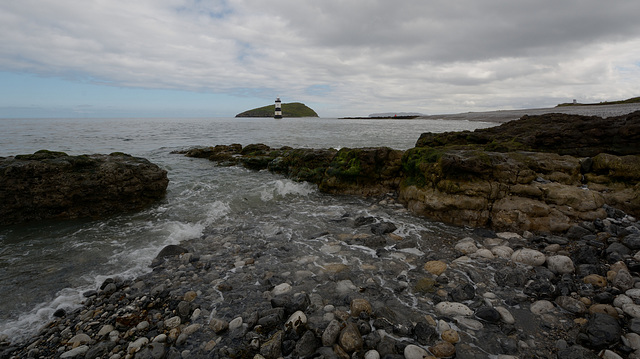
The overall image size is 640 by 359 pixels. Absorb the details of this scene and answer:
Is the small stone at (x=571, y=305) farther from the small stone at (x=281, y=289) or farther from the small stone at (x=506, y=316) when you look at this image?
the small stone at (x=281, y=289)

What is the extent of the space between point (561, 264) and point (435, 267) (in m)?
2.27

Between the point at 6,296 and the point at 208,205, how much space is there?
5.80 meters

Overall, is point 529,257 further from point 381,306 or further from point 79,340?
point 79,340

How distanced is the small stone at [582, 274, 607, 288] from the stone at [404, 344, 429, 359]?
11.1 feet

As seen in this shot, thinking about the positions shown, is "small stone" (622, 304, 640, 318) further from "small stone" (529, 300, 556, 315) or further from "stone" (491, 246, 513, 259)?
"stone" (491, 246, 513, 259)

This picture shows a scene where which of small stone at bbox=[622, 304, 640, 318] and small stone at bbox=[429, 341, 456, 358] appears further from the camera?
small stone at bbox=[622, 304, 640, 318]

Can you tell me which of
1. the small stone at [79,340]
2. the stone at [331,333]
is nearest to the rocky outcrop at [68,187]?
the small stone at [79,340]

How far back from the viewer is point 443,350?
3590 millimetres

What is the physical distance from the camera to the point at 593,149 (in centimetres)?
1434

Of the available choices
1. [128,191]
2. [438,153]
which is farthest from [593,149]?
[128,191]

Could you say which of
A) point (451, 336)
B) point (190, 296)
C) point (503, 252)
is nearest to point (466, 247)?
point (503, 252)

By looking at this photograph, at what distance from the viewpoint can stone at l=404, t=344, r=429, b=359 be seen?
138 inches

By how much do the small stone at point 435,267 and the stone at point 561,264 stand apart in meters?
1.92

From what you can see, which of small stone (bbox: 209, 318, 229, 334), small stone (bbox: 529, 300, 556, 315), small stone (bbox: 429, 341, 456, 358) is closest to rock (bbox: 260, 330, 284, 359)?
small stone (bbox: 209, 318, 229, 334)
